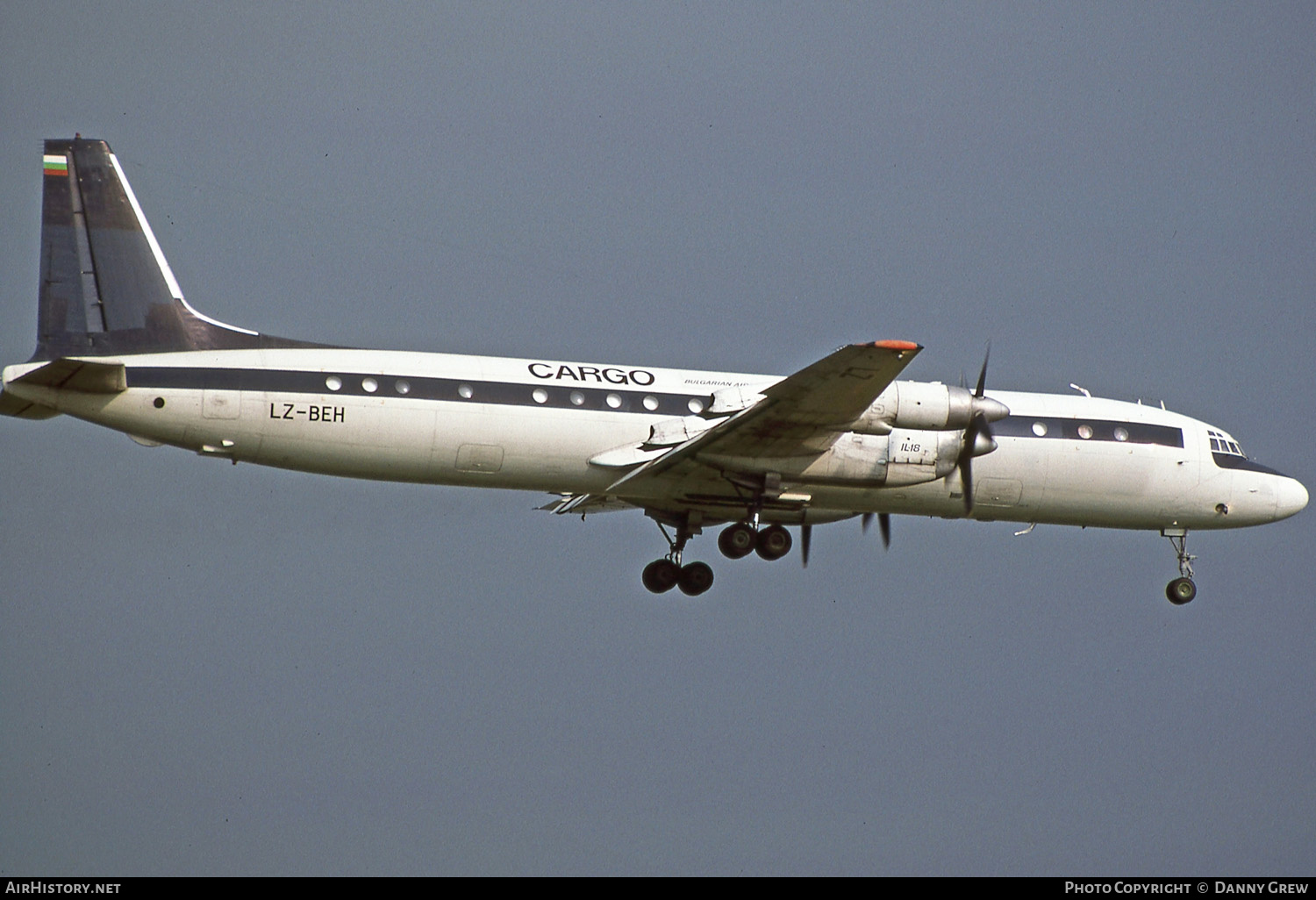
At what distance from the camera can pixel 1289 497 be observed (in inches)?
1257

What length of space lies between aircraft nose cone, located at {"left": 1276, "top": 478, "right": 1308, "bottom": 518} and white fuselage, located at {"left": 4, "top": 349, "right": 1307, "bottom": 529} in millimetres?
877

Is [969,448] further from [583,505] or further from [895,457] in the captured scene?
[583,505]

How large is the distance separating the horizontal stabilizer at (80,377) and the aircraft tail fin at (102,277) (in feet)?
3.41

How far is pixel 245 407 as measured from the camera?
26359mm

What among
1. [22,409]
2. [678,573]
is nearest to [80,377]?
[22,409]

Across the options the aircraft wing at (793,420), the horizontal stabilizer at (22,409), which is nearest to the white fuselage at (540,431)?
the horizontal stabilizer at (22,409)

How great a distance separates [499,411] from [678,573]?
18.9ft

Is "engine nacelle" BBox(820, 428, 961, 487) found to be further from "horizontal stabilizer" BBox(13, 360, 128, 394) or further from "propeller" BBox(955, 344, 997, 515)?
"horizontal stabilizer" BBox(13, 360, 128, 394)

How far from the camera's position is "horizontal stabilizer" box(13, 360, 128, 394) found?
2534 centimetres

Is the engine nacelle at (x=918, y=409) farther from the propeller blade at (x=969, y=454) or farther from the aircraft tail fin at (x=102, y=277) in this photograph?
the aircraft tail fin at (x=102, y=277)

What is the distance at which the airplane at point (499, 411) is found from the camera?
85.9ft

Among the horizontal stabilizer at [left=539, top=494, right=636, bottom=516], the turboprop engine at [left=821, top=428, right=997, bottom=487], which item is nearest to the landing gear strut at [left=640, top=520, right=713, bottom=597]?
the horizontal stabilizer at [left=539, top=494, right=636, bottom=516]
